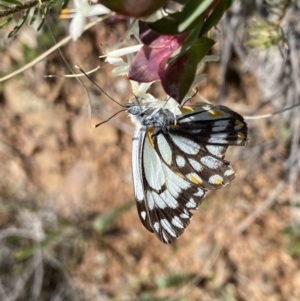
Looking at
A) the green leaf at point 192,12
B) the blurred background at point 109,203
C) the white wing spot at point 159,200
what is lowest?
the blurred background at point 109,203

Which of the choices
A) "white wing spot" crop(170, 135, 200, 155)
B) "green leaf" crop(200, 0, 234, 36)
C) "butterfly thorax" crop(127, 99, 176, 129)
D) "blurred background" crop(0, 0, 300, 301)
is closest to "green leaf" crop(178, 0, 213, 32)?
"green leaf" crop(200, 0, 234, 36)

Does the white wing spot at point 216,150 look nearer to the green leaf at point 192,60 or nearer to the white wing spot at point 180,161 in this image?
the white wing spot at point 180,161

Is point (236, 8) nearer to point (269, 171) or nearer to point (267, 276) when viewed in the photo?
point (269, 171)

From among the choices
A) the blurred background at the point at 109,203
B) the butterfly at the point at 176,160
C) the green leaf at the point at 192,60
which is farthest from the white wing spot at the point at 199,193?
the blurred background at the point at 109,203

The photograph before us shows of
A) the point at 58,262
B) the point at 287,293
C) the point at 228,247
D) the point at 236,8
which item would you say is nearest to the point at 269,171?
the point at 228,247

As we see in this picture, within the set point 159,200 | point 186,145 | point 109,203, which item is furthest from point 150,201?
point 109,203
